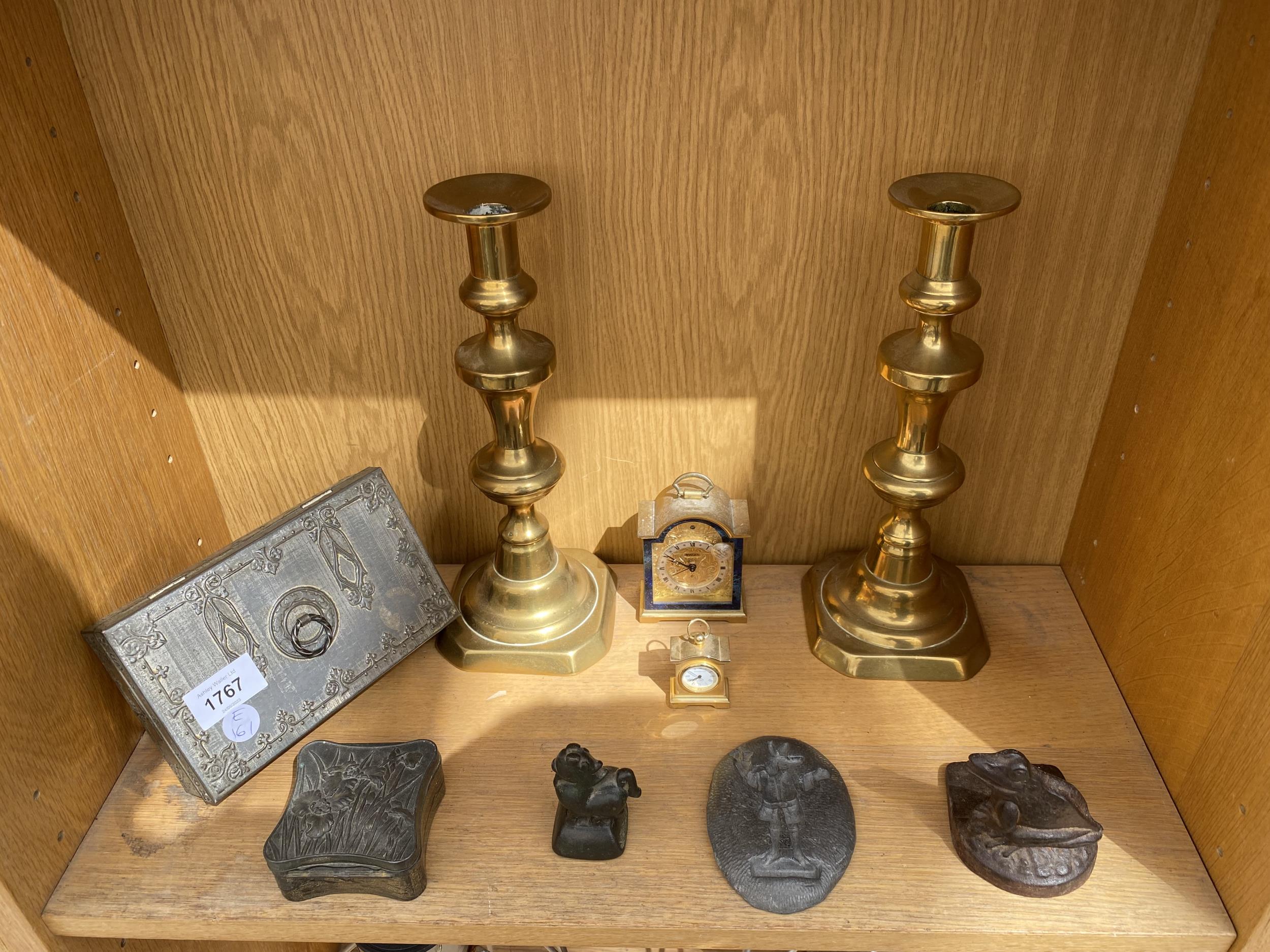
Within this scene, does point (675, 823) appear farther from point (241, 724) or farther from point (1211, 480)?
point (1211, 480)

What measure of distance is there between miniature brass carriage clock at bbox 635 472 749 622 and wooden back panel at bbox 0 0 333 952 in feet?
1.71

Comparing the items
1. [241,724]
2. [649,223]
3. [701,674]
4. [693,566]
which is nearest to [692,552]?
[693,566]

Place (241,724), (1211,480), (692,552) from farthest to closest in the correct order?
1. (692,552)
2. (241,724)
3. (1211,480)

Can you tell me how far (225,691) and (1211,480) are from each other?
90 centimetres

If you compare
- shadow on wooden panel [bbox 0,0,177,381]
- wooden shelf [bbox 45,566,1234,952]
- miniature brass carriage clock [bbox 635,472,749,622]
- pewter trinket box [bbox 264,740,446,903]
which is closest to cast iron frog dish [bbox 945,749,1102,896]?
wooden shelf [bbox 45,566,1234,952]

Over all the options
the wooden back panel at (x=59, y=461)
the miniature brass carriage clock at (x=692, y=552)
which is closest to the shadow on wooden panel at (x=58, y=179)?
the wooden back panel at (x=59, y=461)

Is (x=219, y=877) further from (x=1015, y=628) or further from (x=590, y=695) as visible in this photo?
(x=1015, y=628)

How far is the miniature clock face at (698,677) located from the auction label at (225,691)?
1.36ft

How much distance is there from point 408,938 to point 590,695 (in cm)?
29

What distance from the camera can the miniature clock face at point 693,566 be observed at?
105 centimetres

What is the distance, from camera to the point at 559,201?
955mm

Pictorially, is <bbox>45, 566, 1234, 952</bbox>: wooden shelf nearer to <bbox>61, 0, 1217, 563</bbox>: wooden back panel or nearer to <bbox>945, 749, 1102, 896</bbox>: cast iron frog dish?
<bbox>945, 749, 1102, 896</bbox>: cast iron frog dish

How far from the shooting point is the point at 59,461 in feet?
2.76

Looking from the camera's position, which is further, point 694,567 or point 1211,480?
point 694,567
